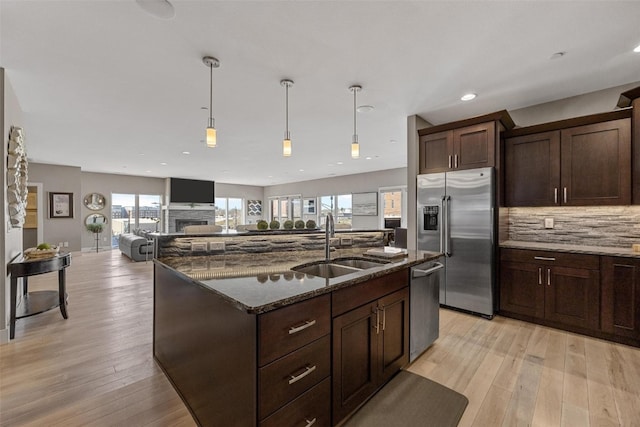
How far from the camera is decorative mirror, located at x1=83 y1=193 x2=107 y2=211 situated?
8.95 metres

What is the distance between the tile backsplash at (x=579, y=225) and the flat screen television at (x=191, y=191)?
9.75m

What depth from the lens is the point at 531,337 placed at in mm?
2773

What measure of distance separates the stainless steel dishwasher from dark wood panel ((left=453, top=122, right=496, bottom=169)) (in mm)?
1561

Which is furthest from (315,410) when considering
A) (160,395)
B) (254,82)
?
(254,82)

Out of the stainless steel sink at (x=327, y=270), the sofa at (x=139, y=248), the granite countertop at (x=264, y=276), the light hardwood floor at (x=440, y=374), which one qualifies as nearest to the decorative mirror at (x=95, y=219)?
the sofa at (x=139, y=248)

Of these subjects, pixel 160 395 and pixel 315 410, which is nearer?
pixel 315 410

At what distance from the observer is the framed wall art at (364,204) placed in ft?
28.9

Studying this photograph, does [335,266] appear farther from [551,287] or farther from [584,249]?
[584,249]

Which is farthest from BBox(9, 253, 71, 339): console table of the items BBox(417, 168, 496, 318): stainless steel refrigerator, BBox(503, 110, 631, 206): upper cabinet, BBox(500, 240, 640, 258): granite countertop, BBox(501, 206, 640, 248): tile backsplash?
BBox(501, 206, 640, 248): tile backsplash

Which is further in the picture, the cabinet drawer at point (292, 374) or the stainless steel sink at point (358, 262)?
the stainless steel sink at point (358, 262)

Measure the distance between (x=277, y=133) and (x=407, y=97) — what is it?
222 cm

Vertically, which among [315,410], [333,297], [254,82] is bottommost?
[315,410]

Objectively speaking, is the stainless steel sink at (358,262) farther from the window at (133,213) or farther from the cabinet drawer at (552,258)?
the window at (133,213)

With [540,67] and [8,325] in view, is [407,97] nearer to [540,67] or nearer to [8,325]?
[540,67]
